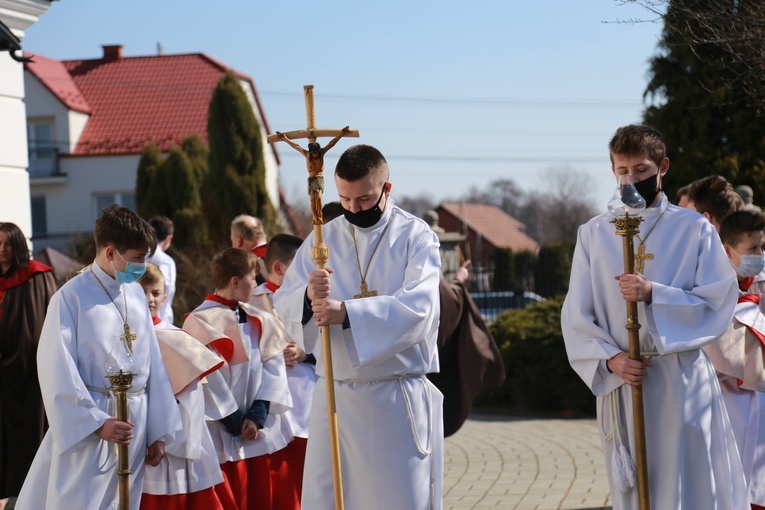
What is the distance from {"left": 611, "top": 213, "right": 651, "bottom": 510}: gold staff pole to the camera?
4832 mm

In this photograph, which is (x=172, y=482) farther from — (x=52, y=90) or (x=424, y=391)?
(x=52, y=90)

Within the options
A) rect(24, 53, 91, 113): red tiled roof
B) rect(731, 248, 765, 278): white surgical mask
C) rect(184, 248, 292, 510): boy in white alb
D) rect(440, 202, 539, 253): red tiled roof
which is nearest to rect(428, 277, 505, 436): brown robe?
rect(184, 248, 292, 510): boy in white alb

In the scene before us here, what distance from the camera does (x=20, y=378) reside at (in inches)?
318

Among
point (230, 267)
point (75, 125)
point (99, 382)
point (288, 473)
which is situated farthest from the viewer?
point (75, 125)

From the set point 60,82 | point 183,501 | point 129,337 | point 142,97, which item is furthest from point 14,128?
point 60,82

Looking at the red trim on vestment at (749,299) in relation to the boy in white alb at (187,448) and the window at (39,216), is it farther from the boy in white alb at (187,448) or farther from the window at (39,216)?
the window at (39,216)

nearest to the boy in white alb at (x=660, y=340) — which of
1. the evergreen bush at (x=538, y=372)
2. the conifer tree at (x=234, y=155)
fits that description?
the evergreen bush at (x=538, y=372)

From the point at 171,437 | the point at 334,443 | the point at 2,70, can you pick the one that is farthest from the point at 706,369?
the point at 2,70

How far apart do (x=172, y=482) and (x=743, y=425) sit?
3.17 metres

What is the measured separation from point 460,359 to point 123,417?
2.69 m

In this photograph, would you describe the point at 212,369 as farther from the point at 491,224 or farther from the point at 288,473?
the point at 491,224

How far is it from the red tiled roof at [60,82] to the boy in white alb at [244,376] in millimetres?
32792

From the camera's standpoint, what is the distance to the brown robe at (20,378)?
26.0 feet

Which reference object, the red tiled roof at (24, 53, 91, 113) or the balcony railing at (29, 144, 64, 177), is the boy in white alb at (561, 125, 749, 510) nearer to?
the red tiled roof at (24, 53, 91, 113)
